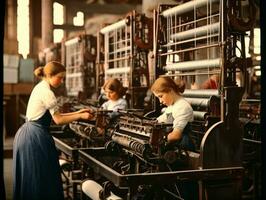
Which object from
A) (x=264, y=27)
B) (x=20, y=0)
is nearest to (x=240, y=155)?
(x=264, y=27)

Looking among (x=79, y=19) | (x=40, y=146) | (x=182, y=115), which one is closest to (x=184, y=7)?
(x=79, y=19)

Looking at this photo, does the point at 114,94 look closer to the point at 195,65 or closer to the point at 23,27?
the point at 195,65

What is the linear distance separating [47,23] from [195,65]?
3.49 feet

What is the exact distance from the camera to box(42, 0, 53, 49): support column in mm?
3218

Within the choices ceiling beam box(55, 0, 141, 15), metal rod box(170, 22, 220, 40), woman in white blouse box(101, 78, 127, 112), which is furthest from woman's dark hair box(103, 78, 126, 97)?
ceiling beam box(55, 0, 141, 15)

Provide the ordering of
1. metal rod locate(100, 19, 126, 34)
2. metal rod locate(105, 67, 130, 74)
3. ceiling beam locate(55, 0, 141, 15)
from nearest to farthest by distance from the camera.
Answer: ceiling beam locate(55, 0, 141, 15)
metal rod locate(100, 19, 126, 34)
metal rod locate(105, 67, 130, 74)

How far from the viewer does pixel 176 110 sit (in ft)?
10.7

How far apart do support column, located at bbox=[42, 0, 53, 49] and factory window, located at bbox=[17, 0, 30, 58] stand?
0.37 feet

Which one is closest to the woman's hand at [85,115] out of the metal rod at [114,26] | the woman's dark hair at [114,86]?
the woman's dark hair at [114,86]

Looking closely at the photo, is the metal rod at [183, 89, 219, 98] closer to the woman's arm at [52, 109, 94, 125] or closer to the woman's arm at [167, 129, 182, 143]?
the woman's arm at [167, 129, 182, 143]

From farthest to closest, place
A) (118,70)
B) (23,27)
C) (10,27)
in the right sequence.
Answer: (118,70) < (23,27) < (10,27)

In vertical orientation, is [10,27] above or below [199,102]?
above

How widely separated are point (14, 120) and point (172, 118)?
1024mm

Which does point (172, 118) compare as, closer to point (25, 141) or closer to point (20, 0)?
point (25, 141)
